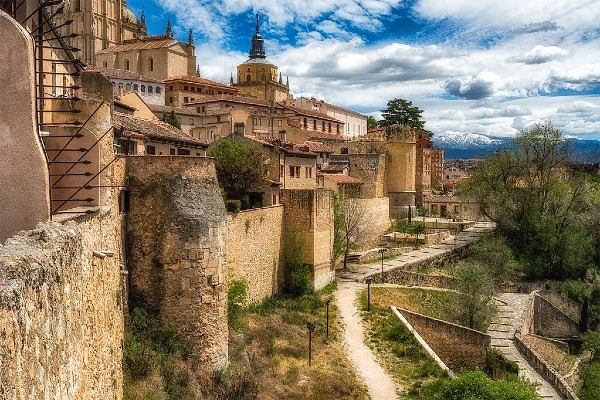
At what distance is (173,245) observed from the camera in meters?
16.5

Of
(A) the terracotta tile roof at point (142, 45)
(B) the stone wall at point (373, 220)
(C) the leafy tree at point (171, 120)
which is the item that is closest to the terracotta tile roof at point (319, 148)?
(B) the stone wall at point (373, 220)

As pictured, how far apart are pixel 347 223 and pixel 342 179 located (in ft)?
19.2

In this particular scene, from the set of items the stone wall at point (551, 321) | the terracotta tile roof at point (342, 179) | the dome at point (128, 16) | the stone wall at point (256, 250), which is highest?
the dome at point (128, 16)

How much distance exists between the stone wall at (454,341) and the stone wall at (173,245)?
49.3 ft

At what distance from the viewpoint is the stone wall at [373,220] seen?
4600cm

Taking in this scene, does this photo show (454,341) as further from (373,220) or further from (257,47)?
(257,47)

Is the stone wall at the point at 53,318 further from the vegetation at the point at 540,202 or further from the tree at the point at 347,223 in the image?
the vegetation at the point at 540,202

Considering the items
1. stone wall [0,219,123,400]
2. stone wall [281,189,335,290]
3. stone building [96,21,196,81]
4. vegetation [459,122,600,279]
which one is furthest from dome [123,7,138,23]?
stone wall [0,219,123,400]

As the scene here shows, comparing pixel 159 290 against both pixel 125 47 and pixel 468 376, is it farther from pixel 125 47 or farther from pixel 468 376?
pixel 125 47

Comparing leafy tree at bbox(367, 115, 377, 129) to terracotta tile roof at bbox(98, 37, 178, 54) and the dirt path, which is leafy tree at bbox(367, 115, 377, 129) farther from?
the dirt path

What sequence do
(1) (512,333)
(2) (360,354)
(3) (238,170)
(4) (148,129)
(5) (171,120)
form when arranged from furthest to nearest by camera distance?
(5) (171,120)
(1) (512,333)
(3) (238,170)
(2) (360,354)
(4) (148,129)

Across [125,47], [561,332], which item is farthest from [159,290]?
[125,47]

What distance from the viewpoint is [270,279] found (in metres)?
27.9

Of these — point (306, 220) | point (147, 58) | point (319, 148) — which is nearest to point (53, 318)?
point (306, 220)
